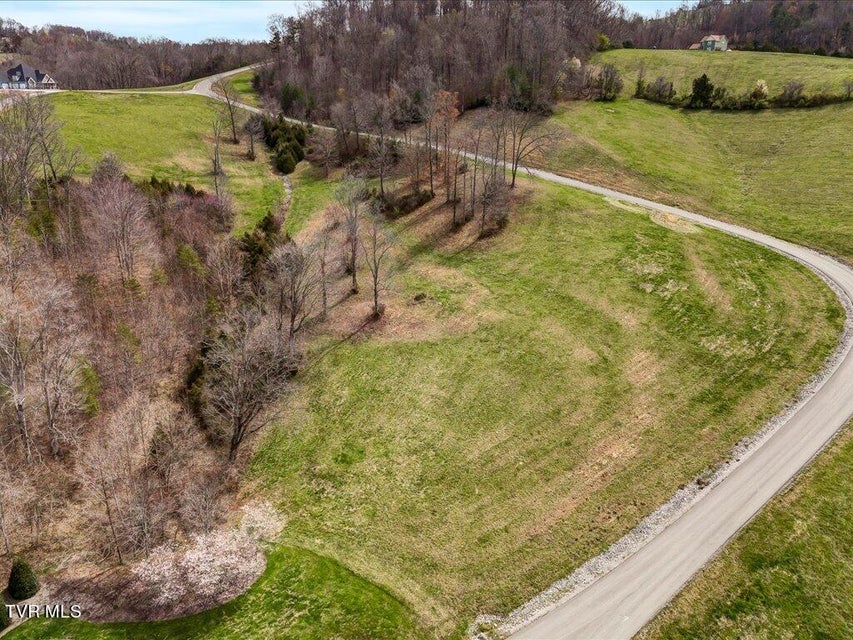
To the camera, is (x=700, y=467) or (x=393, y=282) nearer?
(x=700, y=467)

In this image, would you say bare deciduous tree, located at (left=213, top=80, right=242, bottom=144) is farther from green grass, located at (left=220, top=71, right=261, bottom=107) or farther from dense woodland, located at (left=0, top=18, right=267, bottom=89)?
dense woodland, located at (left=0, top=18, right=267, bottom=89)

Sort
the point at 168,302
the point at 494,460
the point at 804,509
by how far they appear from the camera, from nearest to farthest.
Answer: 1. the point at 804,509
2. the point at 494,460
3. the point at 168,302

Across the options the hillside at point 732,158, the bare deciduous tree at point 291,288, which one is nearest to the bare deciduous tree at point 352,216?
the bare deciduous tree at point 291,288

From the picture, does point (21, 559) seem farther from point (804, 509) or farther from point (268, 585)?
point (804, 509)

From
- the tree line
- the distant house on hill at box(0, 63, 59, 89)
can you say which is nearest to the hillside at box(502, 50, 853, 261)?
the tree line

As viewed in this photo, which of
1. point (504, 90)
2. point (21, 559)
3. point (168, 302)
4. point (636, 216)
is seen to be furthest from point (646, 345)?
point (504, 90)

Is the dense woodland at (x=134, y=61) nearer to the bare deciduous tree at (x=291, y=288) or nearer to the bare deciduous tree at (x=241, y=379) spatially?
the bare deciduous tree at (x=291, y=288)

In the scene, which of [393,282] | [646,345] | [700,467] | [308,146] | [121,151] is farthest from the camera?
[308,146]
